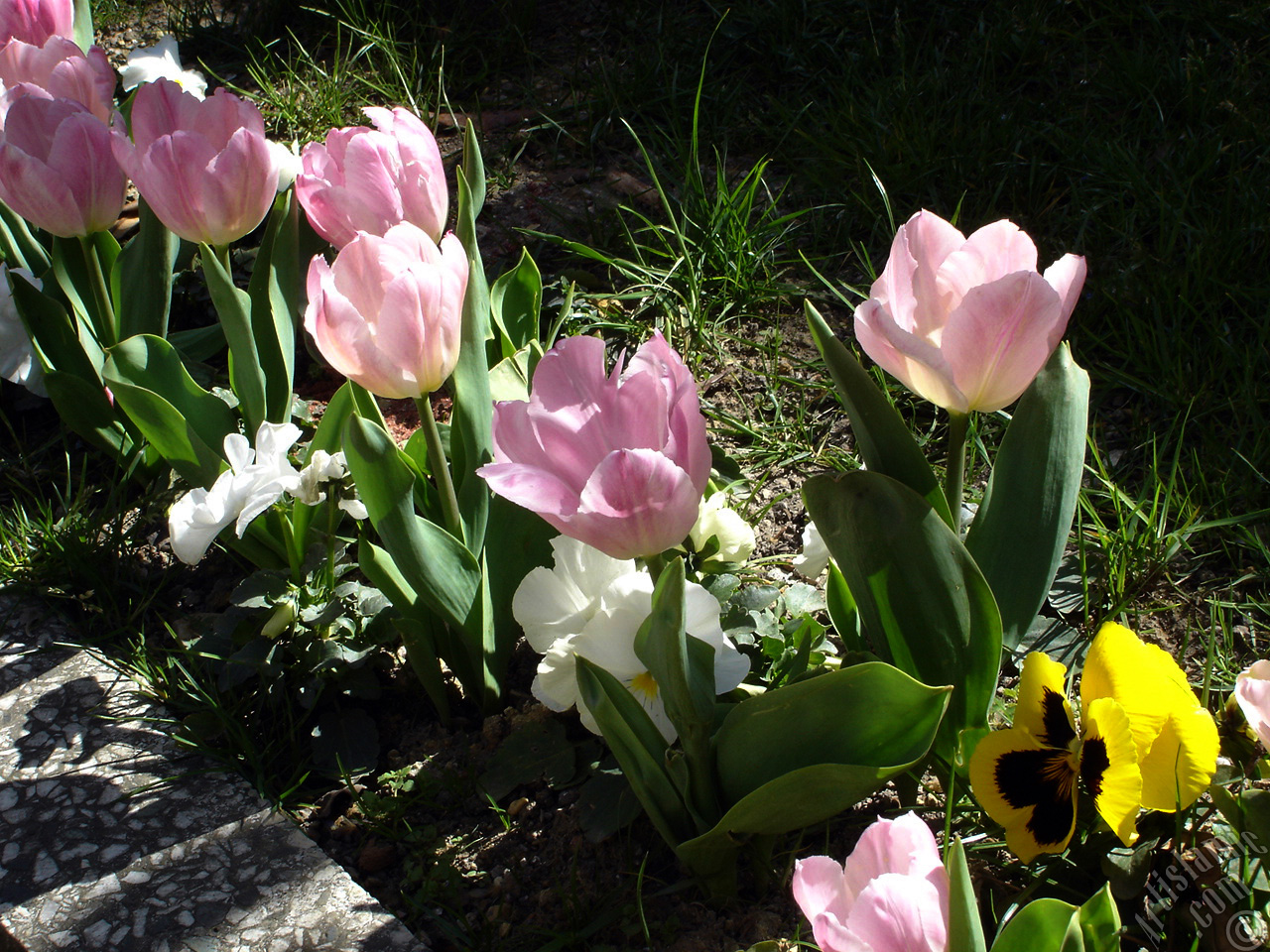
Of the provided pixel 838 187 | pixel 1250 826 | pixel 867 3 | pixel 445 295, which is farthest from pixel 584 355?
pixel 867 3

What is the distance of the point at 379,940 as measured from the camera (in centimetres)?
124

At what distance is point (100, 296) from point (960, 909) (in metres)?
1.70

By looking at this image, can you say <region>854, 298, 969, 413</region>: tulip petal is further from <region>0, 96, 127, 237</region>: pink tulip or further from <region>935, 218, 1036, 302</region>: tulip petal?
<region>0, 96, 127, 237</region>: pink tulip

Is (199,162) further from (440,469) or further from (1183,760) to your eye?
(1183,760)

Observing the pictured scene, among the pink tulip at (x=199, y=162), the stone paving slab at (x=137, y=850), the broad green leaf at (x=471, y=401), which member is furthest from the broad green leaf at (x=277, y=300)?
the stone paving slab at (x=137, y=850)

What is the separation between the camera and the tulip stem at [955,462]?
1104 mm

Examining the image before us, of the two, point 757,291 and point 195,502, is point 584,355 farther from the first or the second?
point 757,291

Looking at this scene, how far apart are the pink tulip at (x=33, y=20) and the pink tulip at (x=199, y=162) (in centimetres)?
67

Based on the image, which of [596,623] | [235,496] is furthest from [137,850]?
[596,623]

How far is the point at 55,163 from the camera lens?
1562 millimetres

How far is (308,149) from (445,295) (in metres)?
0.36

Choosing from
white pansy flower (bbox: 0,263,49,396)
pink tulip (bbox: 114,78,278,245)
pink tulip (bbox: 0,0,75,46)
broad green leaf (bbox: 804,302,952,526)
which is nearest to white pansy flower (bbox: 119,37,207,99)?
pink tulip (bbox: 0,0,75,46)

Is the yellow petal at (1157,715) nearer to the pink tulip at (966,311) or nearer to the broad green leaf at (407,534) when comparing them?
the pink tulip at (966,311)

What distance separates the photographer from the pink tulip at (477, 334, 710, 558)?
870 millimetres
